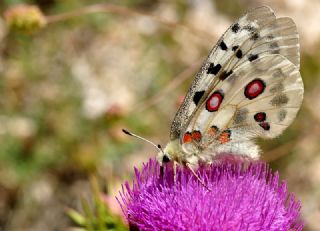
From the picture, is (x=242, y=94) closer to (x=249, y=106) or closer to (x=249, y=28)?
(x=249, y=106)

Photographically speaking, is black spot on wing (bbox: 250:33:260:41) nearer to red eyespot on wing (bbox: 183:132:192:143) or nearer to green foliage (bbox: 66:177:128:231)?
red eyespot on wing (bbox: 183:132:192:143)

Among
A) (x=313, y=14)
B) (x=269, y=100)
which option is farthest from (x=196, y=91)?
(x=313, y=14)

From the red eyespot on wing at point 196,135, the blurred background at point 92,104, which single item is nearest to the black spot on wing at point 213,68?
the red eyespot on wing at point 196,135

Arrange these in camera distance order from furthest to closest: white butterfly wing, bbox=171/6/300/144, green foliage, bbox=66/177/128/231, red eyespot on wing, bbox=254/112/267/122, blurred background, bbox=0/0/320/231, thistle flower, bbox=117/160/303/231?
blurred background, bbox=0/0/320/231 → green foliage, bbox=66/177/128/231 → red eyespot on wing, bbox=254/112/267/122 → white butterfly wing, bbox=171/6/300/144 → thistle flower, bbox=117/160/303/231

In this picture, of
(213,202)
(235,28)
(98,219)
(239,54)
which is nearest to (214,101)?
(239,54)

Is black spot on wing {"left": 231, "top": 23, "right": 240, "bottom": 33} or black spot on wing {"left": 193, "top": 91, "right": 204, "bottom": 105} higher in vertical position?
black spot on wing {"left": 231, "top": 23, "right": 240, "bottom": 33}

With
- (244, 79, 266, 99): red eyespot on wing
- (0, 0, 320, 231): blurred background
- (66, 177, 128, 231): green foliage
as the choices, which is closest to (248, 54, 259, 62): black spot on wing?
(244, 79, 266, 99): red eyespot on wing
